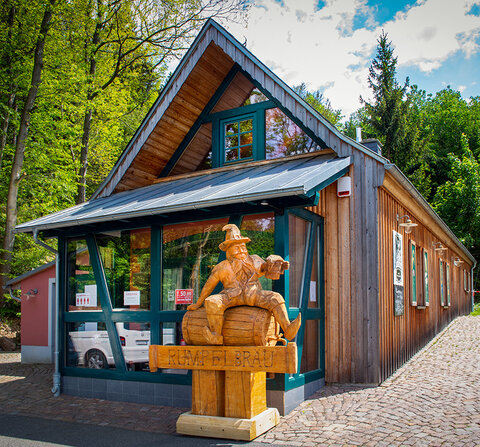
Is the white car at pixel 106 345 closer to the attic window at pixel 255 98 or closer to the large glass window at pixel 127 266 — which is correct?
the large glass window at pixel 127 266

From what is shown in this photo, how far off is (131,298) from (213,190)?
7.51 feet

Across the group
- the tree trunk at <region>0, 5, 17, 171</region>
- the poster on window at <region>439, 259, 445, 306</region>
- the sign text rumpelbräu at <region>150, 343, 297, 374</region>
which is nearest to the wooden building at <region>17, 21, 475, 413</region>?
the sign text rumpelbräu at <region>150, 343, 297, 374</region>

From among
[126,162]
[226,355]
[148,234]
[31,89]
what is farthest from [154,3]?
[226,355]

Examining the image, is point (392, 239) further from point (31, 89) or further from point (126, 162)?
point (31, 89)

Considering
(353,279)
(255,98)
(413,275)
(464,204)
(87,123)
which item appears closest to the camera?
(353,279)

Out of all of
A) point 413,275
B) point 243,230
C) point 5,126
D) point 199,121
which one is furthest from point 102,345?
point 5,126

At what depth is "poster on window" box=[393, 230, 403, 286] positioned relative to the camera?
29.1 ft

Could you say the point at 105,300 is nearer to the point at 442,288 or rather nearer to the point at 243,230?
the point at 243,230

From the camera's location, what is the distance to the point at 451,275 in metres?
19.7

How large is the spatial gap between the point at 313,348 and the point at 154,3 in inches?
714

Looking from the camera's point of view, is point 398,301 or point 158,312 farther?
point 398,301

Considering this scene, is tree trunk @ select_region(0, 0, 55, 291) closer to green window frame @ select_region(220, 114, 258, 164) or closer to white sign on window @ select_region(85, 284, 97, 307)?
white sign on window @ select_region(85, 284, 97, 307)

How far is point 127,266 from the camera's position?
8.38 meters

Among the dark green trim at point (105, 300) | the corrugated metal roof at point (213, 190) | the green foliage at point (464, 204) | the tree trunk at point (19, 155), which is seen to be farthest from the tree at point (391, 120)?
the dark green trim at point (105, 300)
